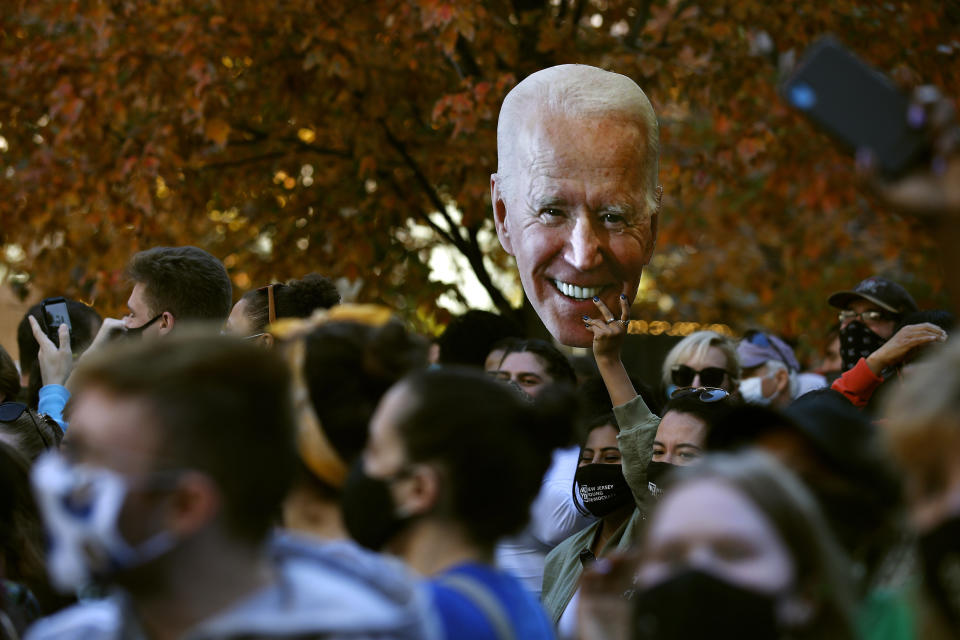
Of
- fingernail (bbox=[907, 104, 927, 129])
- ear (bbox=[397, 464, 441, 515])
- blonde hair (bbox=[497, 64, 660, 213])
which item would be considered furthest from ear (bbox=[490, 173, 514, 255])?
fingernail (bbox=[907, 104, 927, 129])

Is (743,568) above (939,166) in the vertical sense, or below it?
below

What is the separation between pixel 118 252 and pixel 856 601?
6816 millimetres

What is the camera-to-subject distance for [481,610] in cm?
229

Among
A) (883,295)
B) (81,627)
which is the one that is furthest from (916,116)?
(883,295)

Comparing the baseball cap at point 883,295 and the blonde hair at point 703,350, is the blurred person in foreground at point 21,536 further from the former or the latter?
the baseball cap at point 883,295

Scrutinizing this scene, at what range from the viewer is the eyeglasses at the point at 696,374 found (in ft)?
19.1

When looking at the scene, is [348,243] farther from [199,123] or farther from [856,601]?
[856,601]

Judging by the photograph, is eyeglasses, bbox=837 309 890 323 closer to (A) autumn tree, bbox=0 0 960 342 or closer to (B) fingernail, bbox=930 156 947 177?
(A) autumn tree, bbox=0 0 960 342

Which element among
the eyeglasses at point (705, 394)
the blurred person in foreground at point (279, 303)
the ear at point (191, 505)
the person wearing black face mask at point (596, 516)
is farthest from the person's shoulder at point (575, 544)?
the ear at point (191, 505)

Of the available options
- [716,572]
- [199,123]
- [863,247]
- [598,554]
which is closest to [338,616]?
[716,572]

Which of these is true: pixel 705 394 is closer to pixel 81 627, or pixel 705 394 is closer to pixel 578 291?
Answer: pixel 578 291

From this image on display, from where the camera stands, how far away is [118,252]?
8.15 m

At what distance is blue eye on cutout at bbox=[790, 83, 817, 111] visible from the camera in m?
2.10

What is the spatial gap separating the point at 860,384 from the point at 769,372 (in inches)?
81.2
